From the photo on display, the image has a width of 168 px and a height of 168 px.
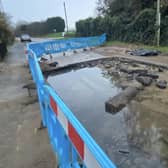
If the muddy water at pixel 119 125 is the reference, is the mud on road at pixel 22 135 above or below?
above

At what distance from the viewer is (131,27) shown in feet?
60.7

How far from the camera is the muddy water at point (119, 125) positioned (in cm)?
348

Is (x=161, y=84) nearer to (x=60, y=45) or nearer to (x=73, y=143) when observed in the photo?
(x=73, y=143)

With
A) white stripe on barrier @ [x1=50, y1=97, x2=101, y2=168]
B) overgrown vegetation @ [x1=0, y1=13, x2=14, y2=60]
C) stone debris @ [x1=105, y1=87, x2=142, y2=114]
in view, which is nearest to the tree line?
overgrown vegetation @ [x1=0, y1=13, x2=14, y2=60]

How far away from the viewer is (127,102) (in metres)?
5.80

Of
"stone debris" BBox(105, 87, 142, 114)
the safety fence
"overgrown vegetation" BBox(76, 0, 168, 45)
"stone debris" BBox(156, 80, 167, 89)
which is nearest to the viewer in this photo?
"stone debris" BBox(105, 87, 142, 114)

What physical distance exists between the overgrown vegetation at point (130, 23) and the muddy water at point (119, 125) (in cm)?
1020

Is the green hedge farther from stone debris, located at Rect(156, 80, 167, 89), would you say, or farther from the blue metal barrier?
the blue metal barrier

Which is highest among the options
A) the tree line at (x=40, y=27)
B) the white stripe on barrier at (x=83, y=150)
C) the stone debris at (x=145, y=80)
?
the tree line at (x=40, y=27)

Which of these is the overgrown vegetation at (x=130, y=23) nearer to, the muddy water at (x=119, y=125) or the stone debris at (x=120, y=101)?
the muddy water at (x=119, y=125)

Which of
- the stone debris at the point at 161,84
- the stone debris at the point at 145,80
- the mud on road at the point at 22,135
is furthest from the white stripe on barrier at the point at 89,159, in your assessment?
the stone debris at the point at 145,80

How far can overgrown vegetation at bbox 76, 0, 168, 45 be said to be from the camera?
1622 centimetres

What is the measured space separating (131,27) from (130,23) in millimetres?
645

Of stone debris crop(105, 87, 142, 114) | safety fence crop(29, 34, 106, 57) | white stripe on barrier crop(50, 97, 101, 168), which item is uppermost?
white stripe on barrier crop(50, 97, 101, 168)
